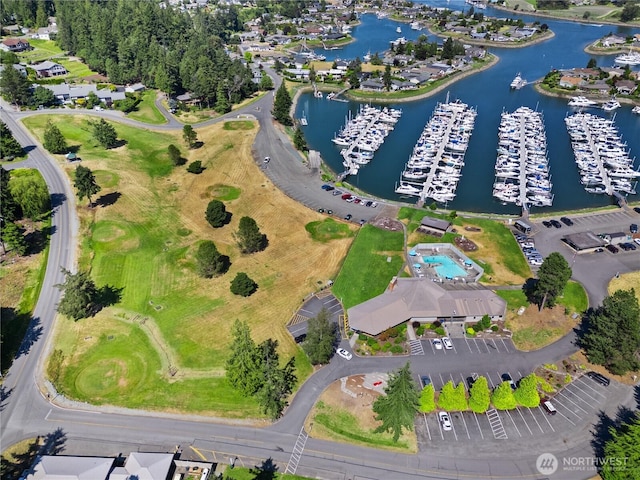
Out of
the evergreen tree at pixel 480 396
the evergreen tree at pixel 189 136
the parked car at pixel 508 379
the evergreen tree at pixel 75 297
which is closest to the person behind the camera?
the evergreen tree at pixel 480 396

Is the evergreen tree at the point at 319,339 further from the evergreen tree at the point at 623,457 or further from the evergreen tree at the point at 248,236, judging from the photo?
the evergreen tree at the point at 623,457

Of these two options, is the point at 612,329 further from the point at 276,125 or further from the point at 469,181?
the point at 276,125

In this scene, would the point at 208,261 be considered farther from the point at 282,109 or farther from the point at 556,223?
the point at 282,109

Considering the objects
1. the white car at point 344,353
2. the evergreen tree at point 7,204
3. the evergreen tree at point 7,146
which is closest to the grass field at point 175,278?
the white car at point 344,353

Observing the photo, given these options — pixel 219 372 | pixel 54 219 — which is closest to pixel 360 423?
pixel 219 372

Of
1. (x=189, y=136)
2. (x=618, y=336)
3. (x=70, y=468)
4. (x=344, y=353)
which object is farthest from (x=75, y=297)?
(x=618, y=336)

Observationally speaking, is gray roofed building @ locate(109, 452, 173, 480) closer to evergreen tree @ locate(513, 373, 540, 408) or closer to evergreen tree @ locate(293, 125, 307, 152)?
evergreen tree @ locate(513, 373, 540, 408)
